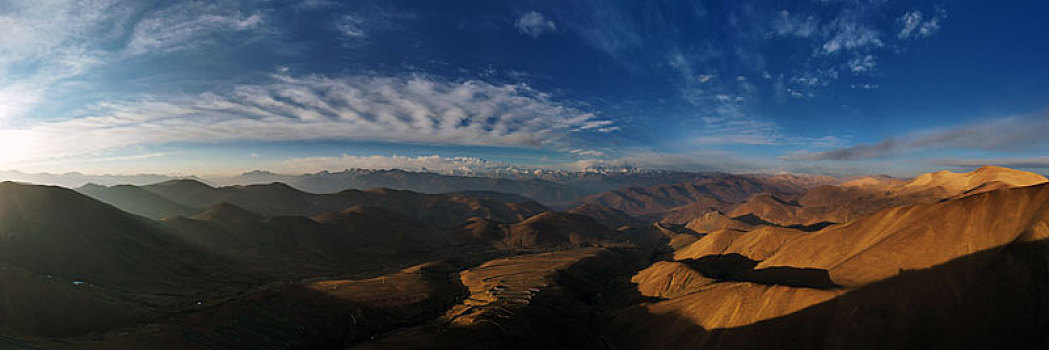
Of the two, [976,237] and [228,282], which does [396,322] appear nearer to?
[228,282]

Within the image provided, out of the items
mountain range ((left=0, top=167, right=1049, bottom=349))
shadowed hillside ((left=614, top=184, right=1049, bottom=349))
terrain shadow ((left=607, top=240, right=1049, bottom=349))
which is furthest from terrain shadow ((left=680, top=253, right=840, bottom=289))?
terrain shadow ((left=607, top=240, right=1049, bottom=349))

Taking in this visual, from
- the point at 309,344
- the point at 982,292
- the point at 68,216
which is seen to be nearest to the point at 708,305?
the point at 982,292

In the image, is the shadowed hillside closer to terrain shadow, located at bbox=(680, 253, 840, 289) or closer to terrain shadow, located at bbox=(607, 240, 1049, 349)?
terrain shadow, located at bbox=(607, 240, 1049, 349)

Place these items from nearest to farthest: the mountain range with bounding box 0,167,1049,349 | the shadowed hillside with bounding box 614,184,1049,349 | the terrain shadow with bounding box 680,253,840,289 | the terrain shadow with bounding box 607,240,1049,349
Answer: the terrain shadow with bounding box 607,240,1049,349 < the shadowed hillside with bounding box 614,184,1049,349 < the mountain range with bounding box 0,167,1049,349 < the terrain shadow with bounding box 680,253,840,289

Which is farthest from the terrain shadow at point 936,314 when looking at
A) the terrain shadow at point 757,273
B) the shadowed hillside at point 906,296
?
the terrain shadow at point 757,273

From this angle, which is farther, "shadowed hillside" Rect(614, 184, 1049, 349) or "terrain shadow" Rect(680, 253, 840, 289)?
"terrain shadow" Rect(680, 253, 840, 289)

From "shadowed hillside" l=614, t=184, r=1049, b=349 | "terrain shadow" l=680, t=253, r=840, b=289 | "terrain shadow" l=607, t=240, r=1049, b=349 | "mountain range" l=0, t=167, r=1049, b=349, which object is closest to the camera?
"terrain shadow" l=607, t=240, r=1049, b=349

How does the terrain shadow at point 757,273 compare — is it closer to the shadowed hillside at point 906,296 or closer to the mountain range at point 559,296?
the shadowed hillside at point 906,296

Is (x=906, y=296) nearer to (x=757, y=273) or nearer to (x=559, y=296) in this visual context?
(x=757, y=273)
